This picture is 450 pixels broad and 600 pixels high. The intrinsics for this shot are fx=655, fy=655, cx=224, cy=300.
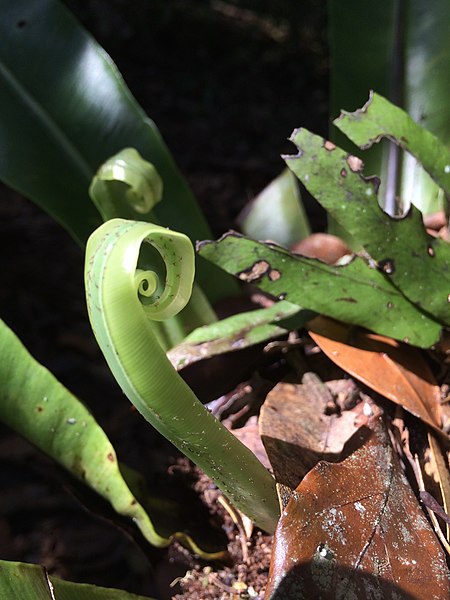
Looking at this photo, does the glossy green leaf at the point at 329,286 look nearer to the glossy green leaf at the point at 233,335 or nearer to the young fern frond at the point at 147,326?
the glossy green leaf at the point at 233,335

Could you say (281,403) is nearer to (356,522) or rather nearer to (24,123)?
(356,522)

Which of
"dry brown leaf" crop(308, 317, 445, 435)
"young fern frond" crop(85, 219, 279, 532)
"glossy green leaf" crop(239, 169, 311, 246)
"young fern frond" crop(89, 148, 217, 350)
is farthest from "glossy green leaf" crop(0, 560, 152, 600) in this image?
"glossy green leaf" crop(239, 169, 311, 246)

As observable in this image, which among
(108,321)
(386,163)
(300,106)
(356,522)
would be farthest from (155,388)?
(300,106)

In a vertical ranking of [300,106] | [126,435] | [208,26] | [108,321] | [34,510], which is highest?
[208,26]

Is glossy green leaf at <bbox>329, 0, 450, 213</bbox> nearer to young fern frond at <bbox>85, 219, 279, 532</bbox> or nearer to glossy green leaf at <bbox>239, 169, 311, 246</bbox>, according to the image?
glossy green leaf at <bbox>239, 169, 311, 246</bbox>

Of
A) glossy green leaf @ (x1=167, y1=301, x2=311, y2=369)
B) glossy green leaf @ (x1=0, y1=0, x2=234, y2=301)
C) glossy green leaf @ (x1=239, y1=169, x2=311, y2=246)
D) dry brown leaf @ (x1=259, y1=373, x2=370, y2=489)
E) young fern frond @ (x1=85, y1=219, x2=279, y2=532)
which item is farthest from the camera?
glossy green leaf @ (x1=239, y1=169, x2=311, y2=246)
